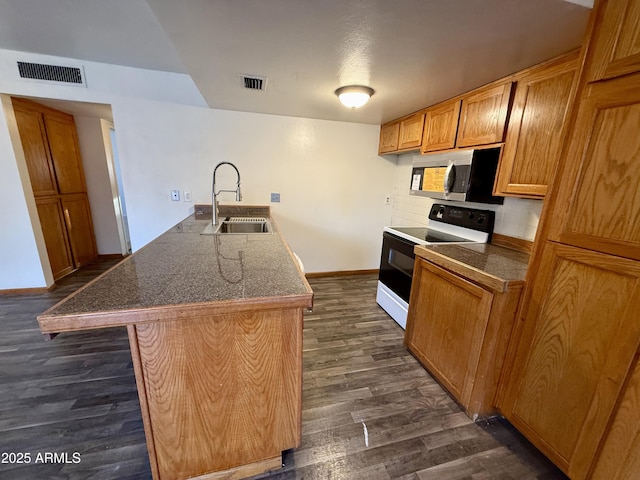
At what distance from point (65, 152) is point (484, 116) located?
187 inches

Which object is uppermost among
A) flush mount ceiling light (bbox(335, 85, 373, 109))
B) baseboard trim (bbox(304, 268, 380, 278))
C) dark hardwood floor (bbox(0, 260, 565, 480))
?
flush mount ceiling light (bbox(335, 85, 373, 109))

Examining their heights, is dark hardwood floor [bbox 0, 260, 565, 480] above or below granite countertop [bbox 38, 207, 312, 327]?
below

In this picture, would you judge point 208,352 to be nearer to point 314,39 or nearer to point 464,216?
point 314,39

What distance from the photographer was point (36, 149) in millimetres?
2838

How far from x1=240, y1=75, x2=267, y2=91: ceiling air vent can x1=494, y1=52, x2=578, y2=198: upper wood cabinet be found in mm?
1763

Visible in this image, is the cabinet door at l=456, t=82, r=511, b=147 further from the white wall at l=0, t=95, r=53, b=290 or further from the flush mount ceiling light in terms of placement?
the white wall at l=0, t=95, r=53, b=290

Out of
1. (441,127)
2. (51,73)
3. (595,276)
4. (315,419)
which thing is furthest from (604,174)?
(51,73)

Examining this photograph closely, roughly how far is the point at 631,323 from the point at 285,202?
2873 millimetres

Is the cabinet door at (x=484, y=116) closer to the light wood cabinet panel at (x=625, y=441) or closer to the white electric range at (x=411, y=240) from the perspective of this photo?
the white electric range at (x=411, y=240)

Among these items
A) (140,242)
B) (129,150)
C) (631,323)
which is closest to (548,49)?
(631,323)

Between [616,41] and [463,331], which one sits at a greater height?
[616,41]

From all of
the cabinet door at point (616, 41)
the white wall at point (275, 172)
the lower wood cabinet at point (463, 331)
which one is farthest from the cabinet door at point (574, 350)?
the white wall at point (275, 172)

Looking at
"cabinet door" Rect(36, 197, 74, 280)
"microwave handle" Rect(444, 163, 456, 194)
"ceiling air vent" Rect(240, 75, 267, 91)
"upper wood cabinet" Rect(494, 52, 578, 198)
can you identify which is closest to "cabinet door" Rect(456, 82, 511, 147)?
"upper wood cabinet" Rect(494, 52, 578, 198)

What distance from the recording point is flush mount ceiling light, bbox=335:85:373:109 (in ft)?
6.49
